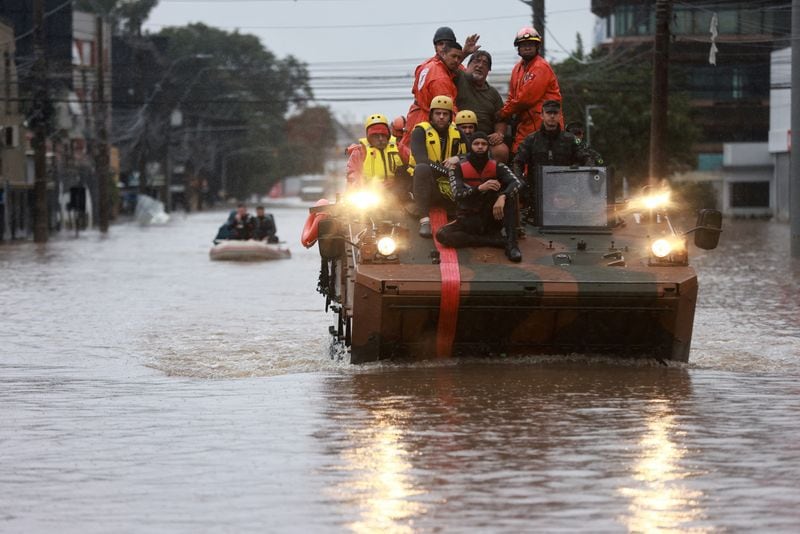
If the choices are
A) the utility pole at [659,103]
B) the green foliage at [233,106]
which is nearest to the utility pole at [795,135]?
the utility pole at [659,103]

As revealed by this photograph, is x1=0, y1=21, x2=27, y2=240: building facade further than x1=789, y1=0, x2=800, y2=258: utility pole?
Yes

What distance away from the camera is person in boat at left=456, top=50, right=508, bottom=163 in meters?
Answer: 17.9

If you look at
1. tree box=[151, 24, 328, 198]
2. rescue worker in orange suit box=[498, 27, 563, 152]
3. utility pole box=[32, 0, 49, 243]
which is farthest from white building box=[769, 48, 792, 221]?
rescue worker in orange suit box=[498, 27, 563, 152]

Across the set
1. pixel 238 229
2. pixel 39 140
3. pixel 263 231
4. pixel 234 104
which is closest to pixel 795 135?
pixel 263 231

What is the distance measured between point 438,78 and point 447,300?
369 centimetres

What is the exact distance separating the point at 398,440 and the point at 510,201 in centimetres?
496

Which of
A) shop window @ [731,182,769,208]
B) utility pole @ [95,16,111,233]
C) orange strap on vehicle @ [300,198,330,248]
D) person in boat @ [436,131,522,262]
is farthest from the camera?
shop window @ [731,182,769,208]

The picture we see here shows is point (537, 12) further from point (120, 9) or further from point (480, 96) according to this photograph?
point (120, 9)

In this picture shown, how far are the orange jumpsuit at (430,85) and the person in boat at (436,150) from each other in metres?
1.01

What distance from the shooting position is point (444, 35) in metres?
17.8

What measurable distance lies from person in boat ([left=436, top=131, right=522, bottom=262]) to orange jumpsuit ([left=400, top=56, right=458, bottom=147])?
171cm

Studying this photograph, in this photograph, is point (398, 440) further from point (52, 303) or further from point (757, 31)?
point (757, 31)

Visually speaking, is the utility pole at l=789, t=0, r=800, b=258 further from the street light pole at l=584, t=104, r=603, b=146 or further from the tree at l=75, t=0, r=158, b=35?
the tree at l=75, t=0, r=158, b=35

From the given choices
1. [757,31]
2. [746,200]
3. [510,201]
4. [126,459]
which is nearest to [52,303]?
[510,201]
